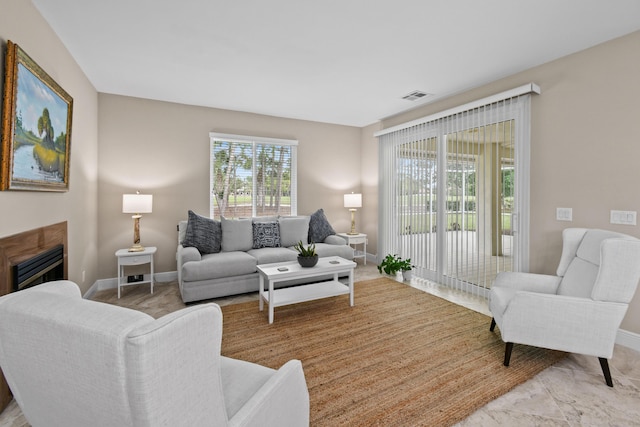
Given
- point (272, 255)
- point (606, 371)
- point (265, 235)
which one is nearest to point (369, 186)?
point (265, 235)

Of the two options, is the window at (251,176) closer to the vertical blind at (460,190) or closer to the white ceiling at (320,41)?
the white ceiling at (320,41)

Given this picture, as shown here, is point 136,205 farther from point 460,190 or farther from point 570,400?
point 570,400

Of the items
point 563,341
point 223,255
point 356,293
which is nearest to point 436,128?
point 356,293

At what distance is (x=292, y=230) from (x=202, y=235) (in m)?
1.29

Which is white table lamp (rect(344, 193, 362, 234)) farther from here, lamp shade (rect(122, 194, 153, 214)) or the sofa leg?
the sofa leg

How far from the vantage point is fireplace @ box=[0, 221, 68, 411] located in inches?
70.6

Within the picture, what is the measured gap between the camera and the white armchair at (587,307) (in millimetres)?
1979

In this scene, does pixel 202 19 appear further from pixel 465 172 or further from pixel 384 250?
pixel 384 250

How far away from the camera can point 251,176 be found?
500cm

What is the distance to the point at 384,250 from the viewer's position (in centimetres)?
537

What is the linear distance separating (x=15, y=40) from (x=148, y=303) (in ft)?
8.72

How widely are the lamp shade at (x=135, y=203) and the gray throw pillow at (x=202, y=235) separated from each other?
542mm

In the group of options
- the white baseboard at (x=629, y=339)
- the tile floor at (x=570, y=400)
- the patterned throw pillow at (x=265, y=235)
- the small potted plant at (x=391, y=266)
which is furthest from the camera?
the small potted plant at (x=391, y=266)

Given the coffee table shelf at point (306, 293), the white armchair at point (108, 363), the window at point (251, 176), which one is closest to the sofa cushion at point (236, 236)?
the window at point (251, 176)
